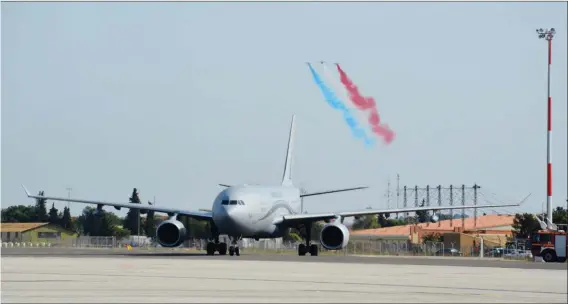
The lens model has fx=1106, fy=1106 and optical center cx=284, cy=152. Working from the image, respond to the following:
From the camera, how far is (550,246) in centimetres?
7444

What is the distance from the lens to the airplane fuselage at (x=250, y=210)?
75.8 meters

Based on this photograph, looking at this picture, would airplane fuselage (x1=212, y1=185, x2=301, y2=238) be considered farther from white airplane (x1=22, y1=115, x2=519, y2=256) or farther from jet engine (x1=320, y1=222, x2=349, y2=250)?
jet engine (x1=320, y1=222, x2=349, y2=250)

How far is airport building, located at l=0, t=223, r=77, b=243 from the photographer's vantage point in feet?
459

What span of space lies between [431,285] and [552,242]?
40.1 metres

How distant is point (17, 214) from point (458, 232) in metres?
63.3

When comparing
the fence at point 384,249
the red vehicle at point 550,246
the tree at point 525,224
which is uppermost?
the tree at point 525,224

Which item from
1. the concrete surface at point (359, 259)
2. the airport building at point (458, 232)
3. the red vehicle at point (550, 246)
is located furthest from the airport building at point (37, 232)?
the red vehicle at point (550, 246)

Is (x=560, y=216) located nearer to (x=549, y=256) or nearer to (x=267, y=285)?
(x=549, y=256)

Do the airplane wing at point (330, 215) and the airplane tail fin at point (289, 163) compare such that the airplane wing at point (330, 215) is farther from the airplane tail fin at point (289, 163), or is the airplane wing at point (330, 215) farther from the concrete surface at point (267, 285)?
the concrete surface at point (267, 285)

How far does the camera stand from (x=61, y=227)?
468 feet

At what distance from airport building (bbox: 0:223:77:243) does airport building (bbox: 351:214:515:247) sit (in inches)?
1505

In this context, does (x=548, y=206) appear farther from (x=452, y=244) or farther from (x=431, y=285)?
(x=431, y=285)

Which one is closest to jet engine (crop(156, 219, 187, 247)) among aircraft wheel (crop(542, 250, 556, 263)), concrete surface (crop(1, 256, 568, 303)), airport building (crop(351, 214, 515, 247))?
airport building (crop(351, 214, 515, 247))

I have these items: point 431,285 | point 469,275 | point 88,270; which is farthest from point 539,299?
point 88,270
